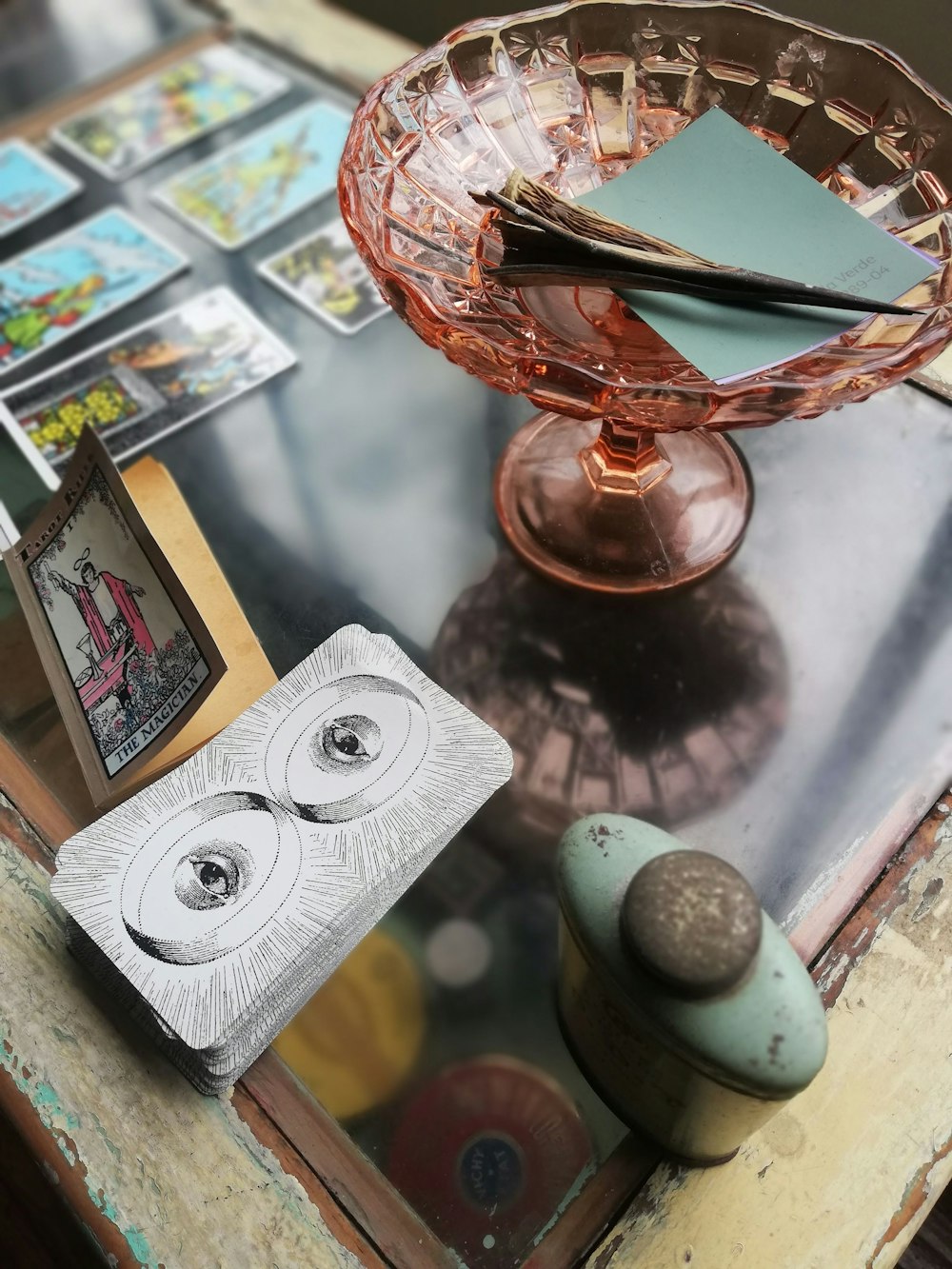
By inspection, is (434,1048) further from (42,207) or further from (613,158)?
(42,207)

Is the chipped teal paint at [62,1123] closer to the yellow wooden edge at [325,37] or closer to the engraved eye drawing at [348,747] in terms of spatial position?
the engraved eye drawing at [348,747]

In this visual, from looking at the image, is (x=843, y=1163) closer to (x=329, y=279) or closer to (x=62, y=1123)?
(x=62, y=1123)

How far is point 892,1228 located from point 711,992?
20cm

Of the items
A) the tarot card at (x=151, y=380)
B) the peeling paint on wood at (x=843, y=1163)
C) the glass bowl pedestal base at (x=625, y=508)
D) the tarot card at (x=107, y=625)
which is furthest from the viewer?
the tarot card at (x=151, y=380)

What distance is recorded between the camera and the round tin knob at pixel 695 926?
0.36 m

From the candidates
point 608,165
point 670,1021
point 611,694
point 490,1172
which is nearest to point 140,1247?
point 490,1172

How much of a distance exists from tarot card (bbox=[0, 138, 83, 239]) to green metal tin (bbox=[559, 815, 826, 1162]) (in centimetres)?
82

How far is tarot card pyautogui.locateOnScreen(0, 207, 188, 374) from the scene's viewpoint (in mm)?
853

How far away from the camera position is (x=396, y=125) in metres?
0.68

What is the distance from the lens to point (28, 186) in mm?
960

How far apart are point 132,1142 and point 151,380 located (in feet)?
1.84

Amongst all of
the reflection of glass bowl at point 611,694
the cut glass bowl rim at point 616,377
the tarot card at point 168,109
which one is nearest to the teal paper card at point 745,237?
the cut glass bowl rim at point 616,377

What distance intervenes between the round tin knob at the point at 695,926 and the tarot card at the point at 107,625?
10.8 inches

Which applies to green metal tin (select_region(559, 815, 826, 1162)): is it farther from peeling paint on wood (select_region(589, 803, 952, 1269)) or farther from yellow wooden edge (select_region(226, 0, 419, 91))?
yellow wooden edge (select_region(226, 0, 419, 91))
